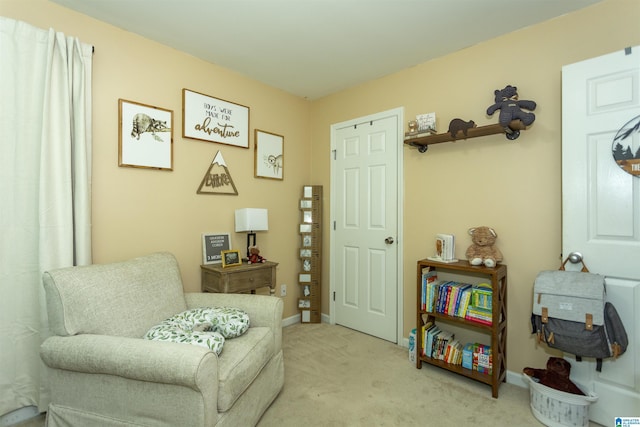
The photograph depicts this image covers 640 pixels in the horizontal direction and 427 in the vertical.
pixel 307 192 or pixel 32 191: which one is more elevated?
pixel 307 192

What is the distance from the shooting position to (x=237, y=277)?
2594 millimetres

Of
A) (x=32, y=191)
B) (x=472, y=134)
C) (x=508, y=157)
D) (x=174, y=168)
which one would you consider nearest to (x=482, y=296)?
(x=508, y=157)

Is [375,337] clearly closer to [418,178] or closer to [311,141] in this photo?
[418,178]

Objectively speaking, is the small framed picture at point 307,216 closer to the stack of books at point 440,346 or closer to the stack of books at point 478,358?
the stack of books at point 440,346

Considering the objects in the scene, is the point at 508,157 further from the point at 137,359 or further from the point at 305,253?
the point at 137,359

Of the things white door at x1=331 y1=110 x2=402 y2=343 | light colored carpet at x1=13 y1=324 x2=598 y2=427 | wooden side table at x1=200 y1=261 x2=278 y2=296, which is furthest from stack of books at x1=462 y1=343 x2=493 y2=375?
wooden side table at x1=200 y1=261 x2=278 y2=296

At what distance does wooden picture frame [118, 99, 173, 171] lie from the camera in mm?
2297

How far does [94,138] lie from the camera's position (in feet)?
7.14

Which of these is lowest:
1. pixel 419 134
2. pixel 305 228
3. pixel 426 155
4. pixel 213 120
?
pixel 305 228

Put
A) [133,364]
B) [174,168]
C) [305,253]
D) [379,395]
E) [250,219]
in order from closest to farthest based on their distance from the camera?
[133,364] → [379,395] → [174,168] → [250,219] → [305,253]

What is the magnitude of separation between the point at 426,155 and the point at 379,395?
6.52 ft

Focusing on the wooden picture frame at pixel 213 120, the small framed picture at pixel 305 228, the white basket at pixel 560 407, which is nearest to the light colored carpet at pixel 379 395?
the white basket at pixel 560 407

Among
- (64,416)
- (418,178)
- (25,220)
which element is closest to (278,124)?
(418,178)

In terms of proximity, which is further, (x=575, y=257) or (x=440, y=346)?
(x=440, y=346)
